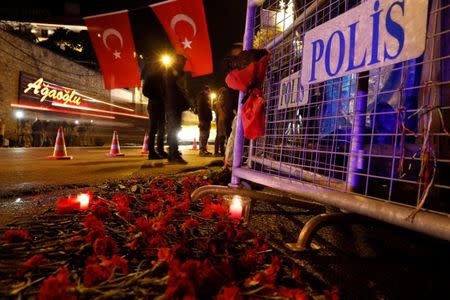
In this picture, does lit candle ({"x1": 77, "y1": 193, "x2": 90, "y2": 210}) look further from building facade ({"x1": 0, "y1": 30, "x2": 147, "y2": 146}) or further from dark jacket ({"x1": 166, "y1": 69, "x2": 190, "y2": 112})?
building facade ({"x1": 0, "y1": 30, "x2": 147, "y2": 146})

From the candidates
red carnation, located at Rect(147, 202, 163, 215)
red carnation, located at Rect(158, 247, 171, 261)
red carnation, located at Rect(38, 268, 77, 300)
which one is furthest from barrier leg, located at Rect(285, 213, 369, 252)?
red carnation, located at Rect(38, 268, 77, 300)

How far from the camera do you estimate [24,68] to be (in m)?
18.0

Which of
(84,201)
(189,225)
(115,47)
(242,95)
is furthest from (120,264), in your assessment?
(115,47)

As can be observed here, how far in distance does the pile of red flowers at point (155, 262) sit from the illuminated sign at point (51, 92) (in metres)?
19.4

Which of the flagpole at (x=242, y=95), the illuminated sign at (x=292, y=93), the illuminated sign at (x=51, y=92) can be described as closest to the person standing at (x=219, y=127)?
the flagpole at (x=242, y=95)

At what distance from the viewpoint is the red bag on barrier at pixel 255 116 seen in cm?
266

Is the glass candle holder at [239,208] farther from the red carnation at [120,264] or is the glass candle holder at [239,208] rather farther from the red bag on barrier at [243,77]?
the red carnation at [120,264]

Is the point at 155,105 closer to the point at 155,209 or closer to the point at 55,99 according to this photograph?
the point at 155,209

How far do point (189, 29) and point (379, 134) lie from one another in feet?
23.3

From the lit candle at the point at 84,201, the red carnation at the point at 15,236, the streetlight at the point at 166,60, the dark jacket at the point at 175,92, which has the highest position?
the streetlight at the point at 166,60

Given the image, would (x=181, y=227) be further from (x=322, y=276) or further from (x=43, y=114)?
(x=43, y=114)

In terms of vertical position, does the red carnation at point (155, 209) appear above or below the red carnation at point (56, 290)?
below

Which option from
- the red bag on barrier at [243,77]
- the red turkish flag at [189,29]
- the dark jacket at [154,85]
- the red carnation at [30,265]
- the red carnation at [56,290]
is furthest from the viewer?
the red turkish flag at [189,29]

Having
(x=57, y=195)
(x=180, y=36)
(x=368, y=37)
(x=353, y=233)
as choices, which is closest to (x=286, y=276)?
(x=353, y=233)
